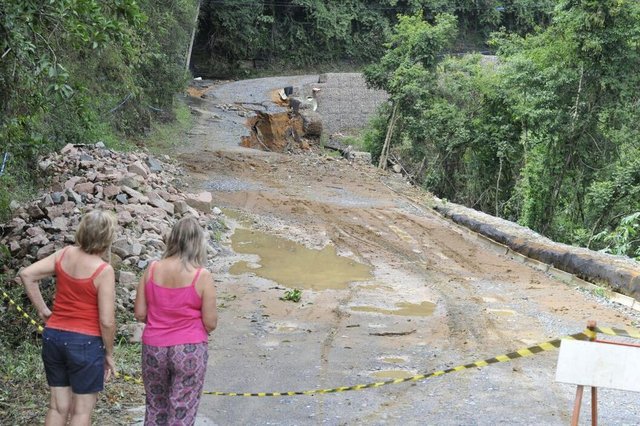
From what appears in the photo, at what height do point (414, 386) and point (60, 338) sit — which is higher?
point (60, 338)

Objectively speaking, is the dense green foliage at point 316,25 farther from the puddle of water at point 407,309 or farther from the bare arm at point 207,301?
the bare arm at point 207,301

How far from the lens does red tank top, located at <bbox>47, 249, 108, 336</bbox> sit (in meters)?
4.47

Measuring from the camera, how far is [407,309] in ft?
34.7

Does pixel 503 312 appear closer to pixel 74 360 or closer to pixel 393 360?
pixel 393 360

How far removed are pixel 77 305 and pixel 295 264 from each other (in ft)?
28.0

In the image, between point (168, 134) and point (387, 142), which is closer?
point (168, 134)

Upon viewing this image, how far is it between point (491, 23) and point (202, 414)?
5251 centimetres

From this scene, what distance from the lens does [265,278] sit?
12.0 metres

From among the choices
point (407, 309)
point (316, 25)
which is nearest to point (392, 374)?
point (407, 309)

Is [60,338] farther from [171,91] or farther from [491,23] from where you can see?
[491,23]

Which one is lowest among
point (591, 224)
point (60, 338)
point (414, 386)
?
point (591, 224)

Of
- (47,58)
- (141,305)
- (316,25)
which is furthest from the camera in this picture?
(316,25)

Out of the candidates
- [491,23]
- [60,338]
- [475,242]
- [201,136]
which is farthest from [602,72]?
[491,23]

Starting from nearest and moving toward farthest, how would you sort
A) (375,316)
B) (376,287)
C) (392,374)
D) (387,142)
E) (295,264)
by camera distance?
(392,374), (375,316), (376,287), (295,264), (387,142)
